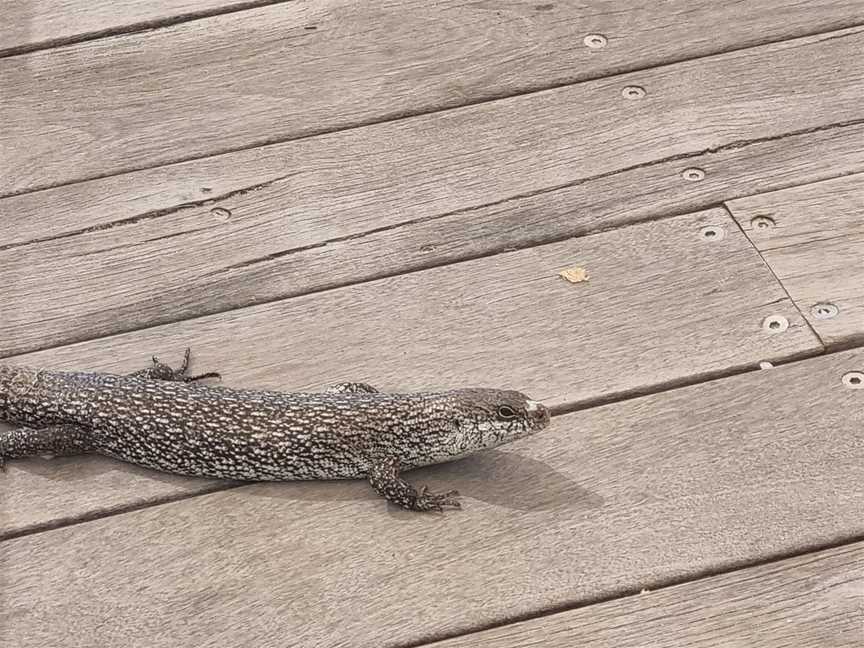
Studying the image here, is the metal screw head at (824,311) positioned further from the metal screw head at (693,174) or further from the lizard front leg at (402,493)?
the lizard front leg at (402,493)

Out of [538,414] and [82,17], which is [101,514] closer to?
[538,414]

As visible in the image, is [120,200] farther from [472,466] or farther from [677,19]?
[677,19]

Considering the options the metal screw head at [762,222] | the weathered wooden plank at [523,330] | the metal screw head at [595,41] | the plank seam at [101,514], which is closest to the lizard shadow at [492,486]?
the plank seam at [101,514]

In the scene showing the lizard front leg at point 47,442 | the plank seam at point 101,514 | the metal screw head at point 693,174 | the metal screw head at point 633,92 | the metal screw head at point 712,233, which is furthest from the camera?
the metal screw head at point 633,92

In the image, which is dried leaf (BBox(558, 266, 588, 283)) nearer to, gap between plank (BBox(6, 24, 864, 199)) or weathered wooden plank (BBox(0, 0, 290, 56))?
gap between plank (BBox(6, 24, 864, 199))

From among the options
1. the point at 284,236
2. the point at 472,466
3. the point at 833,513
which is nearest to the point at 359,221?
the point at 284,236

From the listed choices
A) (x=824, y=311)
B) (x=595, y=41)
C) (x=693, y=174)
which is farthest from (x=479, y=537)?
(x=595, y=41)
